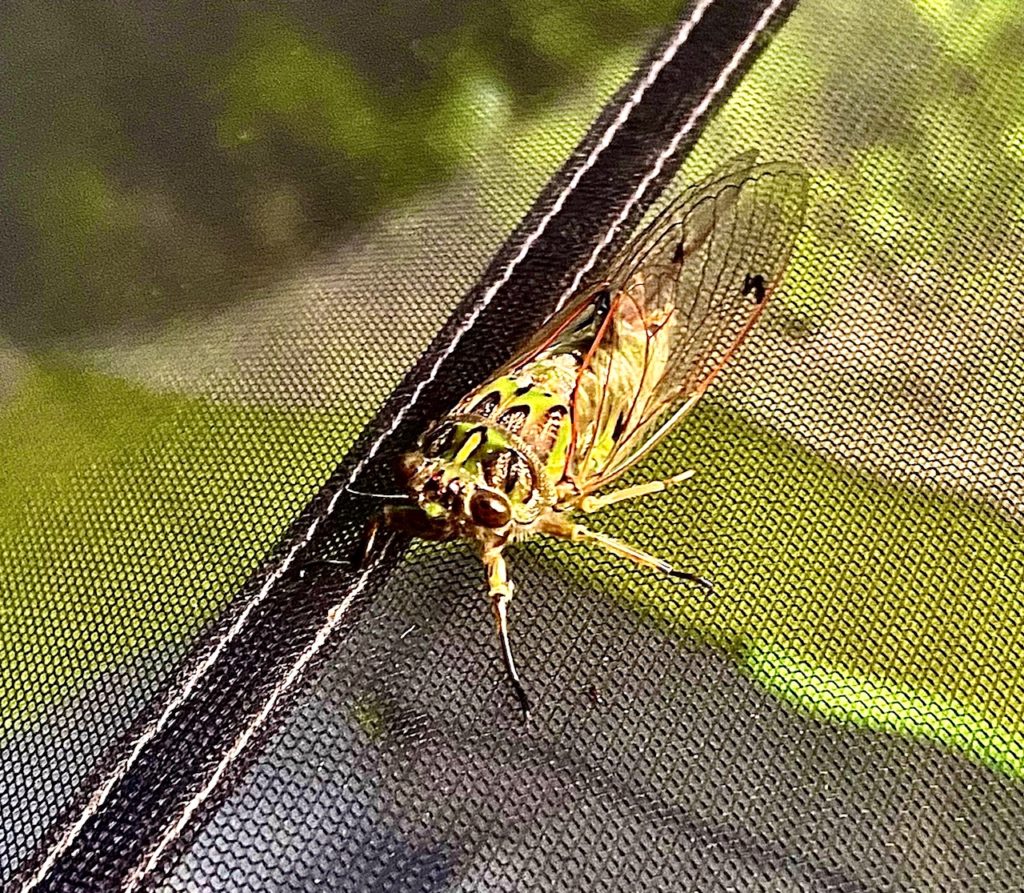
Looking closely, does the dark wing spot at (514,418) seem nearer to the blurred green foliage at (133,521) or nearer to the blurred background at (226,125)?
the blurred green foliage at (133,521)

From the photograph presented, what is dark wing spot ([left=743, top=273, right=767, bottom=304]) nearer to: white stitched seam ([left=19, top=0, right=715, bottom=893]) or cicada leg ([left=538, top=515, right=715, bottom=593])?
white stitched seam ([left=19, top=0, right=715, bottom=893])

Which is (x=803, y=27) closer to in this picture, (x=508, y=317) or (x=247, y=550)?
(x=508, y=317)

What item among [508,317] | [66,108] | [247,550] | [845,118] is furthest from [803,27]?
[66,108]

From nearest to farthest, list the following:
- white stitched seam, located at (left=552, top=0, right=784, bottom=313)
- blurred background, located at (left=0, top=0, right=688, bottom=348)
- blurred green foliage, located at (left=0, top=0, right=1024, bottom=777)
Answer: blurred green foliage, located at (left=0, top=0, right=1024, bottom=777)
white stitched seam, located at (left=552, top=0, right=784, bottom=313)
blurred background, located at (left=0, top=0, right=688, bottom=348)

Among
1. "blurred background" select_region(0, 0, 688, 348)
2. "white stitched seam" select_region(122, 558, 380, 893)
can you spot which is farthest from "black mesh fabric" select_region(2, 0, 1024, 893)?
"blurred background" select_region(0, 0, 688, 348)

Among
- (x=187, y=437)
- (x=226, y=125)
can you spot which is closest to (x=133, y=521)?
(x=187, y=437)

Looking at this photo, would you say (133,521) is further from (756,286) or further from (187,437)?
(756,286)
